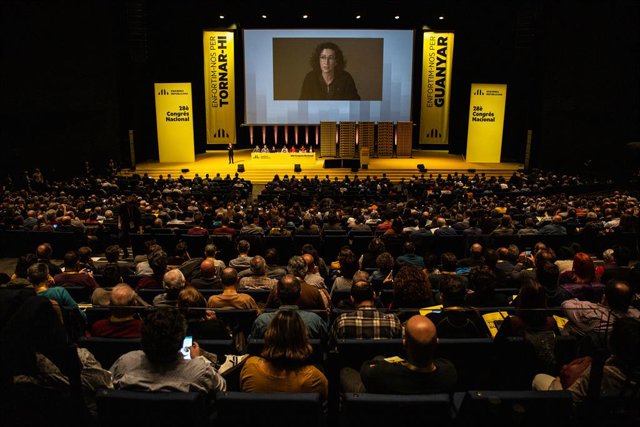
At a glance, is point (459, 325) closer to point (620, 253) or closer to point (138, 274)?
point (620, 253)

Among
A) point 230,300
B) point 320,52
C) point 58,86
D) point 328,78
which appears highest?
point 320,52

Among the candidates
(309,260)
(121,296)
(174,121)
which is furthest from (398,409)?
(174,121)

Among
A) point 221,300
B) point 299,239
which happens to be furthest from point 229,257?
point 221,300

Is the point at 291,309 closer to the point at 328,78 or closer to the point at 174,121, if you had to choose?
the point at 174,121

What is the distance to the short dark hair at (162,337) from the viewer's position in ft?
8.27

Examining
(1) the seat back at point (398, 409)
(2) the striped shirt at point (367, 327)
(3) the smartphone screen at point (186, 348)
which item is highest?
(1) the seat back at point (398, 409)

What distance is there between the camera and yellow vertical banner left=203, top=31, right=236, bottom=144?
70.4 feet

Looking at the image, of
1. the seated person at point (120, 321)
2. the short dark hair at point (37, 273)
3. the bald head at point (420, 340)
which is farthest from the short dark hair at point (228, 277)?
the bald head at point (420, 340)

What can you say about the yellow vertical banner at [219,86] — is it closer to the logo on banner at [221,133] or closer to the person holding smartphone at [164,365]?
the logo on banner at [221,133]

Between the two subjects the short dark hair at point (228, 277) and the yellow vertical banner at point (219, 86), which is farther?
the yellow vertical banner at point (219, 86)

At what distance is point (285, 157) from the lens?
2122 centimetres

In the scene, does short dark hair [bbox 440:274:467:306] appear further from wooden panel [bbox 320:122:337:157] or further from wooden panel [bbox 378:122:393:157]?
wooden panel [bbox 378:122:393:157]

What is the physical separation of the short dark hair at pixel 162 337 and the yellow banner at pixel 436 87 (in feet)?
71.5

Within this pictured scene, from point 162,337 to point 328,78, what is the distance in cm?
2124
